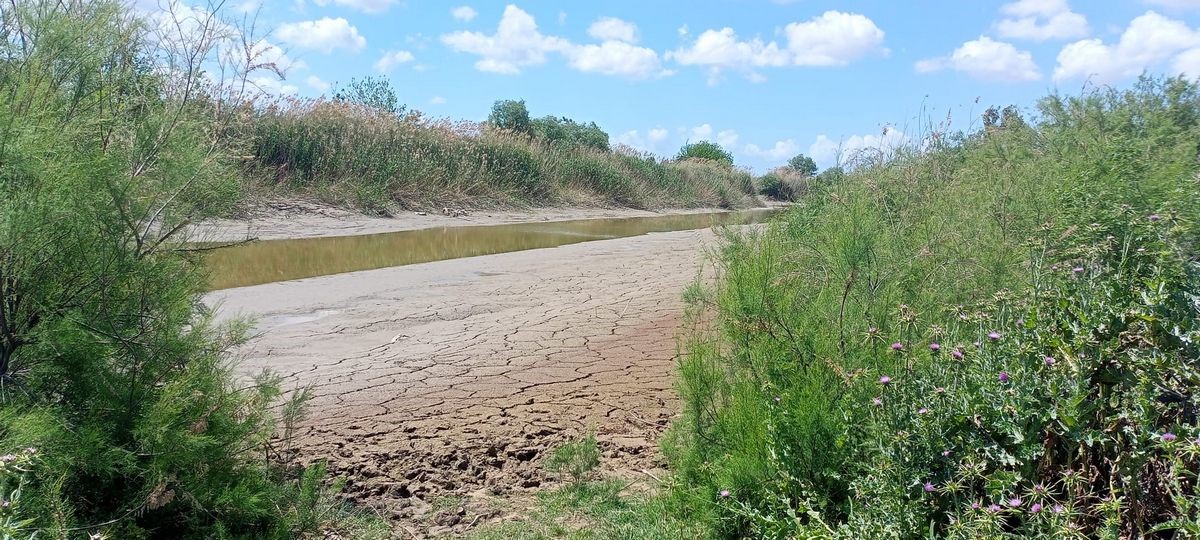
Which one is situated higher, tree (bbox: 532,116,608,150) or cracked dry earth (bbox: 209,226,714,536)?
A: tree (bbox: 532,116,608,150)

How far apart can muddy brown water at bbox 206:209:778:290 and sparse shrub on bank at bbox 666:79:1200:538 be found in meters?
2.07

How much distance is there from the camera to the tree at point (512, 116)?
37.4 m

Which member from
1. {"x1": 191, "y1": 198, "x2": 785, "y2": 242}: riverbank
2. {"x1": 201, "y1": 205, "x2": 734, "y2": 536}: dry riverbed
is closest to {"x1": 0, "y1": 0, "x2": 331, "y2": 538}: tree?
{"x1": 201, "y1": 205, "x2": 734, "y2": 536}: dry riverbed

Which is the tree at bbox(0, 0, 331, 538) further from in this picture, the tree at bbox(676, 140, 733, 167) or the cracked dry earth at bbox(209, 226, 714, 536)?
the tree at bbox(676, 140, 733, 167)

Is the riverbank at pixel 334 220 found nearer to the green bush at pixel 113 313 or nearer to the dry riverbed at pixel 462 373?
the dry riverbed at pixel 462 373

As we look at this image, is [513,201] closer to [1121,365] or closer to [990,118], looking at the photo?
[990,118]

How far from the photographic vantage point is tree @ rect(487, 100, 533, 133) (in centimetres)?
3744

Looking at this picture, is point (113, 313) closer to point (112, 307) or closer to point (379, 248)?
point (112, 307)

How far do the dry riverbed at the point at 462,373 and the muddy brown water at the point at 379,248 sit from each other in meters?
1.10

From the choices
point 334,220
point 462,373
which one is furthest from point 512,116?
point 462,373

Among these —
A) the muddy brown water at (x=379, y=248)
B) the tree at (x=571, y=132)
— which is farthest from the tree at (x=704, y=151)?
the muddy brown water at (x=379, y=248)

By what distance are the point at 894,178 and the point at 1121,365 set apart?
4.55m

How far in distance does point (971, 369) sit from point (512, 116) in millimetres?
36147

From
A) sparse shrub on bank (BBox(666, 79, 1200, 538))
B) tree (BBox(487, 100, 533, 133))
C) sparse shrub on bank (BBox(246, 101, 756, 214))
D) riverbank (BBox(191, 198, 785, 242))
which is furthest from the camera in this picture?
tree (BBox(487, 100, 533, 133))
